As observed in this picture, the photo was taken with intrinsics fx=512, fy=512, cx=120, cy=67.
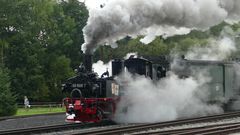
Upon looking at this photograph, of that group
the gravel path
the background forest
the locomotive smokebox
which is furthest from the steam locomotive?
the background forest

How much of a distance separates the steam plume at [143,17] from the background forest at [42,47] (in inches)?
952

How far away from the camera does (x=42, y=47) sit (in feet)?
178

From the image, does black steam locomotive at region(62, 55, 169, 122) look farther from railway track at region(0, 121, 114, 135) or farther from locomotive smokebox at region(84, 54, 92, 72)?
railway track at region(0, 121, 114, 135)

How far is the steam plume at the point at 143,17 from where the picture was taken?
69.9 ft

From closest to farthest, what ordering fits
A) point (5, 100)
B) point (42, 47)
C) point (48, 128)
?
1. point (48, 128)
2. point (5, 100)
3. point (42, 47)

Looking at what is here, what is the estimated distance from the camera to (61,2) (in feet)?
216

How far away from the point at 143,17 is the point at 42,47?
34.0 m

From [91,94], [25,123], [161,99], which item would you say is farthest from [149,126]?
[25,123]

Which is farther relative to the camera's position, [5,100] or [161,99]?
[5,100]

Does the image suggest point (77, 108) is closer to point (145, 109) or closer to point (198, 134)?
point (145, 109)

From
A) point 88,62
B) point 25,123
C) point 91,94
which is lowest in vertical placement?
point 25,123

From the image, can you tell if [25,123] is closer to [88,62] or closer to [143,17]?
[88,62]

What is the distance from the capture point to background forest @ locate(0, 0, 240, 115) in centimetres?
4997

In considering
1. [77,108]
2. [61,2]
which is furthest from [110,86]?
[61,2]
